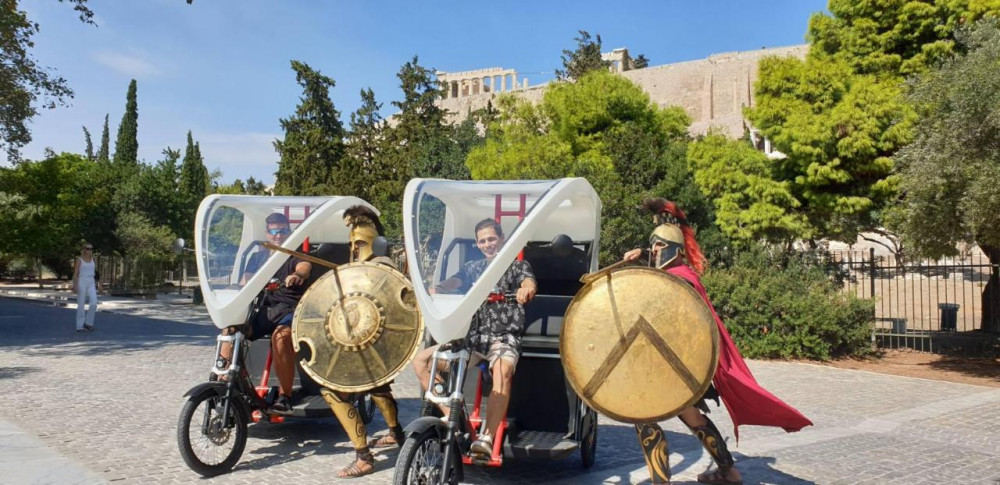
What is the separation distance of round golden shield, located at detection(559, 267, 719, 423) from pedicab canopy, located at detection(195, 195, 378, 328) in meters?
2.77

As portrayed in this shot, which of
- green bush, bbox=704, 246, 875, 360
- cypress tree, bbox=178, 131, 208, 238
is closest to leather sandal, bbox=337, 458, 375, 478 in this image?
green bush, bbox=704, 246, 875, 360

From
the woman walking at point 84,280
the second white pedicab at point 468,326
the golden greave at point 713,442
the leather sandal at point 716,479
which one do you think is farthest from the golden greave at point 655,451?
the woman walking at point 84,280

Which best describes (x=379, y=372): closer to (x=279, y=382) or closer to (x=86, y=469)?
(x=279, y=382)

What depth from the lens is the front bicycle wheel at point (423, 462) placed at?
4090 millimetres

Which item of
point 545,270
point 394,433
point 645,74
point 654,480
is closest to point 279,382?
point 394,433

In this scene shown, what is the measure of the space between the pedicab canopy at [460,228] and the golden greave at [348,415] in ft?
4.20

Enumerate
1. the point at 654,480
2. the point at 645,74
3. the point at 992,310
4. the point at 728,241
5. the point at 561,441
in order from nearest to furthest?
the point at 654,480
the point at 561,441
the point at 992,310
the point at 728,241
the point at 645,74

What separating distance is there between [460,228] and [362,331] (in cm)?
96

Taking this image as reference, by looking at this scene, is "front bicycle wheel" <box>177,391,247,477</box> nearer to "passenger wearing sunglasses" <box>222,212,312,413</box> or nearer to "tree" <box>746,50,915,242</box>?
"passenger wearing sunglasses" <box>222,212,312,413</box>

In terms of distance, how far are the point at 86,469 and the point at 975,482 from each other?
650 cm

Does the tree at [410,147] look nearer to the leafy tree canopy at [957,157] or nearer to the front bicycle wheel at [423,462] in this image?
the leafy tree canopy at [957,157]

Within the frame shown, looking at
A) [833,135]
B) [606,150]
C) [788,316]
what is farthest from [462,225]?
[606,150]

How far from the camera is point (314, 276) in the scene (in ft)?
23.9

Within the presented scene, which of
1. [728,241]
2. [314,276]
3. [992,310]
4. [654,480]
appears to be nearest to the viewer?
[654,480]
